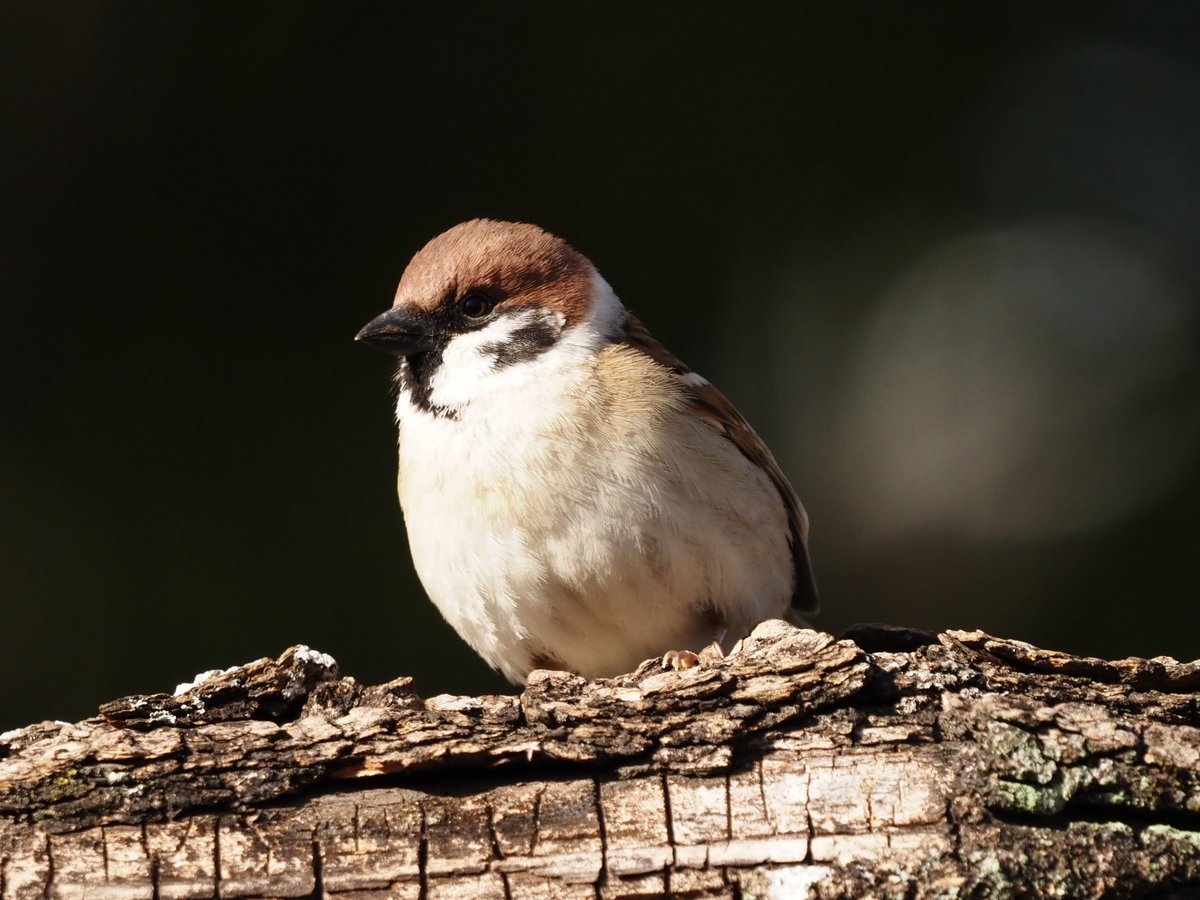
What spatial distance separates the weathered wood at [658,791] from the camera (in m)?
1.84

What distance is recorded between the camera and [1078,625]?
169 inches

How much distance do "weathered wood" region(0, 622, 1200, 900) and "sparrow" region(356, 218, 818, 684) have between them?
69cm

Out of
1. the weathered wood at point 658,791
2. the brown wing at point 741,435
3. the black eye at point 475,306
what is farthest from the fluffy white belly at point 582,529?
the weathered wood at point 658,791

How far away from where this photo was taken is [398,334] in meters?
3.21

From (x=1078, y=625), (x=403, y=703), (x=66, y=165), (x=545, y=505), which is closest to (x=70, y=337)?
(x=66, y=165)

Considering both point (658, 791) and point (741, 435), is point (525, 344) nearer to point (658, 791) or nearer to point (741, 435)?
point (741, 435)

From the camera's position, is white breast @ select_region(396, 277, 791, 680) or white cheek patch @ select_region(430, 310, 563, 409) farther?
white cheek patch @ select_region(430, 310, 563, 409)

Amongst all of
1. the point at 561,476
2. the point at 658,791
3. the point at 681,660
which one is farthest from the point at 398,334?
the point at 658,791

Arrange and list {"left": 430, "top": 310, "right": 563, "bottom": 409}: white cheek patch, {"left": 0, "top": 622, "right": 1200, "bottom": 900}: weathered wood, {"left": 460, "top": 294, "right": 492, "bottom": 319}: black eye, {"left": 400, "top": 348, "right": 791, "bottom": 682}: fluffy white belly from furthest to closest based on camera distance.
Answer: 1. {"left": 460, "top": 294, "right": 492, "bottom": 319}: black eye
2. {"left": 430, "top": 310, "right": 563, "bottom": 409}: white cheek patch
3. {"left": 400, "top": 348, "right": 791, "bottom": 682}: fluffy white belly
4. {"left": 0, "top": 622, "right": 1200, "bottom": 900}: weathered wood

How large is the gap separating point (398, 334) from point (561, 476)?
618 millimetres

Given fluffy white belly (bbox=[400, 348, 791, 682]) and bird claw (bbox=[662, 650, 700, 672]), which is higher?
fluffy white belly (bbox=[400, 348, 791, 682])

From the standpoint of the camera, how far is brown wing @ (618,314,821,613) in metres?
3.33

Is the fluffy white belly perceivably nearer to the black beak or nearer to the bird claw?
the black beak

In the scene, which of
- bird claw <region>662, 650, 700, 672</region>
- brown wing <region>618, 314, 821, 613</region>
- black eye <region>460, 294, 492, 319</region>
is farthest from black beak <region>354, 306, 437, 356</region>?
bird claw <region>662, 650, 700, 672</region>
